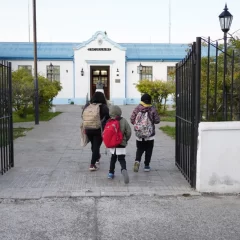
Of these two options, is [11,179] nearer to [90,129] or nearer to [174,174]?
[90,129]

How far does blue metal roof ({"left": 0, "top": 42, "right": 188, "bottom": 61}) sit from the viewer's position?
34.2 meters

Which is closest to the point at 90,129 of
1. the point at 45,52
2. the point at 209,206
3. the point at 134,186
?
the point at 134,186

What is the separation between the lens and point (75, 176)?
22.9ft

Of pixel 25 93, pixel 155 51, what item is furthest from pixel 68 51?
pixel 25 93

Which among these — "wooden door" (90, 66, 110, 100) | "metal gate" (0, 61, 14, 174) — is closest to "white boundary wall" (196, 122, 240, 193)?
"metal gate" (0, 61, 14, 174)

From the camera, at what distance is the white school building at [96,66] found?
33.7 metres

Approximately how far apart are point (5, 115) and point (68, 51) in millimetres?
29057

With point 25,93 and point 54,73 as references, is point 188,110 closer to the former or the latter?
point 25,93

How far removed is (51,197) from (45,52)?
3093cm

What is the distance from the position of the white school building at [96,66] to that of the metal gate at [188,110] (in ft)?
86.4

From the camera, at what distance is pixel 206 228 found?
444cm

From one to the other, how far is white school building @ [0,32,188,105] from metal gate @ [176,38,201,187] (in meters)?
26.3

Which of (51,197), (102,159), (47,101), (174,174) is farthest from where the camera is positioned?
(47,101)

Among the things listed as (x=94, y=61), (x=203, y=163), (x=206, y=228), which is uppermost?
(x=94, y=61)
